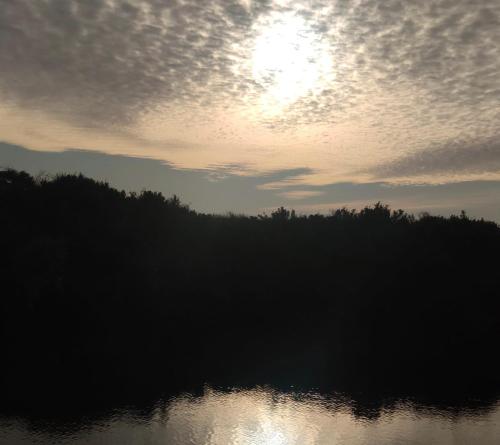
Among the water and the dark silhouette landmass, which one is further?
the dark silhouette landmass

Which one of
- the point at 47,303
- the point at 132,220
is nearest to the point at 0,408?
the point at 47,303

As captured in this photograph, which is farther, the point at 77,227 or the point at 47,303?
the point at 77,227

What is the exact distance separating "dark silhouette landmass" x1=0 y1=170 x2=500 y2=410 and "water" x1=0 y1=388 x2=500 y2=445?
162 inches

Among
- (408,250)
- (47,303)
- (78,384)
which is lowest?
(78,384)

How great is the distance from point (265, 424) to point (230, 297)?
3231 cm

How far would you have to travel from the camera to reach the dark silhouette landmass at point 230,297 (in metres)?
40.5

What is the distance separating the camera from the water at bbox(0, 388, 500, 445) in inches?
1018

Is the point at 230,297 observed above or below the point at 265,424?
above

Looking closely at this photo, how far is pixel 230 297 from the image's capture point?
200 feet

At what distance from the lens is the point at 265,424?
28844 millimetres

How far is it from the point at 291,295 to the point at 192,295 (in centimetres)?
1245

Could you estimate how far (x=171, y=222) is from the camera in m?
65.1

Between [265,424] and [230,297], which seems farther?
[230,297]

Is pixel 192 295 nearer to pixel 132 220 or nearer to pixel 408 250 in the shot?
pixel 132 220
